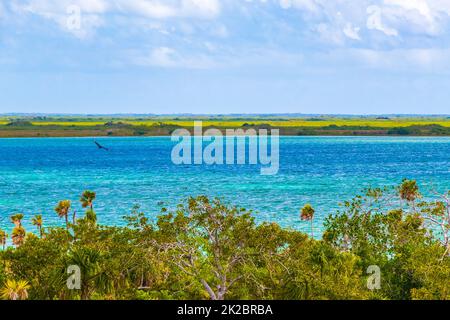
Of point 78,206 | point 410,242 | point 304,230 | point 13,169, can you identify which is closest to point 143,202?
point 78,206

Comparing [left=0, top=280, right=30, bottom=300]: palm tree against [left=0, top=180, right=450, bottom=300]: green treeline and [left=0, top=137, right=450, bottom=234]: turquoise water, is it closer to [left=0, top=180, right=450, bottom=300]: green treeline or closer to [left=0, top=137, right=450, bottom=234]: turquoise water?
[left=0, top=180, right=450, bottom=300]: green treeline

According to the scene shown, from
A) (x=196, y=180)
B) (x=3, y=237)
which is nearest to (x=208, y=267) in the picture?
(x=3, y=237)

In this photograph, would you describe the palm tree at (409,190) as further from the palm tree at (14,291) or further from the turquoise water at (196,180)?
the palm tree at (14,291)

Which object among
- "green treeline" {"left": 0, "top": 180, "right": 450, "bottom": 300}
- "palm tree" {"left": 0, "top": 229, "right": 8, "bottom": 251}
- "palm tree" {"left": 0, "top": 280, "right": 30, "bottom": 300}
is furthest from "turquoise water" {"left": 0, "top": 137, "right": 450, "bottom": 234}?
"palm tree" {"left": 0, "top": 280, "right": 30, "bottom": 300}

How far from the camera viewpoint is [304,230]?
57.1 metres

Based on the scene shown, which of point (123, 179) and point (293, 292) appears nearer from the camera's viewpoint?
point (293, 292)

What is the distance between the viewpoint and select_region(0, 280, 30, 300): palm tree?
68.0 feet

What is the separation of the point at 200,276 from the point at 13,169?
133 meters

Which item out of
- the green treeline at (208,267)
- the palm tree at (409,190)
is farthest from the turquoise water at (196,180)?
the green treeline at (208,267)

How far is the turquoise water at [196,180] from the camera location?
3187 inches

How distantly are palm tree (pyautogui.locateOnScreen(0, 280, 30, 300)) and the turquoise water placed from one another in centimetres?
3946

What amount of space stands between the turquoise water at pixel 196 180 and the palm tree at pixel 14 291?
129ft
